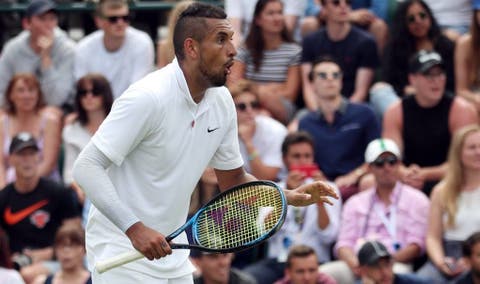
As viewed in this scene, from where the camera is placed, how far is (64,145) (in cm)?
910

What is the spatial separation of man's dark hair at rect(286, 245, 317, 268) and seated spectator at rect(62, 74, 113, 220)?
6.44 ft

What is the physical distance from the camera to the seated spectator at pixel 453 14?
30.8 ft

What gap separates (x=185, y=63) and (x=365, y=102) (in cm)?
451

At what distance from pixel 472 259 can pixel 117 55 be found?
3.76m

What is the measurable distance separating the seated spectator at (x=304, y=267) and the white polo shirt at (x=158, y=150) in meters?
2.29

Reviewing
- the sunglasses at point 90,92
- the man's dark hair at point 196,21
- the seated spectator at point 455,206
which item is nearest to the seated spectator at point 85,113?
the sunglasses at point 90,92

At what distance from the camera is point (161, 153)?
15.8ft

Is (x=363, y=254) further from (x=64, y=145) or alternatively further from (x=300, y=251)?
(x=64, y=145)

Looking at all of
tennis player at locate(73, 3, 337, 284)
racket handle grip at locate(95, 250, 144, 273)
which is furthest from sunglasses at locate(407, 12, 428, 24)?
racket handle grip at locate(95, 250, 144, 273)

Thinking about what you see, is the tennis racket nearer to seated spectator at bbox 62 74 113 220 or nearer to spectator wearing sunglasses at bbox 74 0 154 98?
seated spectator at bbox 62 74 113 220

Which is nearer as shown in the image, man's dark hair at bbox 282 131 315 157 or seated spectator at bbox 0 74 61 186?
man's dark hair at bbox 282 131 315 157

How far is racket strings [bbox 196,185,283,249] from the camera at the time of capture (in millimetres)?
4852

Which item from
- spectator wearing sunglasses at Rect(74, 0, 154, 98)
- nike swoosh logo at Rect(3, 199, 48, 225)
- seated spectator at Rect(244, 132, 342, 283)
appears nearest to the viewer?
seated spectator at Rect(244, 132, 342, 283)

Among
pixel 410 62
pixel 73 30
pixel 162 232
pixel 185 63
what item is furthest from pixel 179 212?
pixel 73 30
